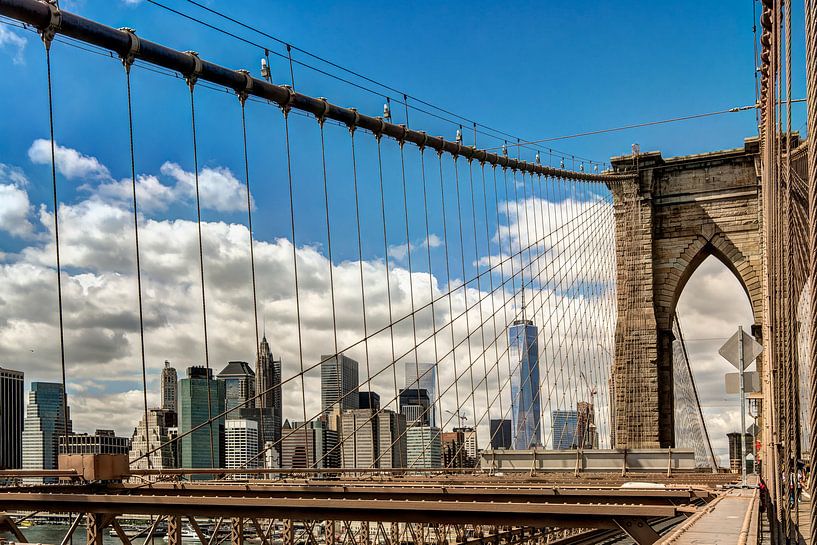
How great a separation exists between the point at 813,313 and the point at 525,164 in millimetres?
29403

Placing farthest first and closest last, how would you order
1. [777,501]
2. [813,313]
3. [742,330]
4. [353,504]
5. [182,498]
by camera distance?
[742,330] → [777,501] → [182,498] → [353,504] → [813,313]

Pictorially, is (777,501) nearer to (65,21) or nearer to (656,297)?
(65,21)

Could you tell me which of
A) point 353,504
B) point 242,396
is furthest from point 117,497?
point 242,396

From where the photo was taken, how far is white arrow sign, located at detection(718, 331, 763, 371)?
11906 mm

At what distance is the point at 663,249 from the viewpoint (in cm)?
3325

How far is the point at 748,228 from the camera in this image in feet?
105

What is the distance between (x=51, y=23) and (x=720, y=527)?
9.81 meters

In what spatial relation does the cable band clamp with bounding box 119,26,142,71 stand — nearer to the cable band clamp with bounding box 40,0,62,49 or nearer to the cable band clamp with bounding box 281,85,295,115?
the cable band clamp with bounding box 40,0,62,49

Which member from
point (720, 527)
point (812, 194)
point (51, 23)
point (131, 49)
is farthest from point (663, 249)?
point (812, 194)

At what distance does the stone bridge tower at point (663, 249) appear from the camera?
31.4 m

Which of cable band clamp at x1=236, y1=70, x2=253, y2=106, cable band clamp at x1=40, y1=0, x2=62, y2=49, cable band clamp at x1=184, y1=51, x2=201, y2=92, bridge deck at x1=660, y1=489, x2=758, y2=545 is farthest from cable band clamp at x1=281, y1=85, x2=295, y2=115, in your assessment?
bridge deck at x1=660, y1=489, x2=758, y2=545

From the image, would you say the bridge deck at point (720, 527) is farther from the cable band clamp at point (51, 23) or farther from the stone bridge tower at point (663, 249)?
the stone bridge tower at point (663, 249)

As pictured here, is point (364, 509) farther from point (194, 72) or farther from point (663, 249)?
point (663, 249)

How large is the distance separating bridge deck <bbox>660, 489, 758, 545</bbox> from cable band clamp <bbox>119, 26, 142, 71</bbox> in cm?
963
